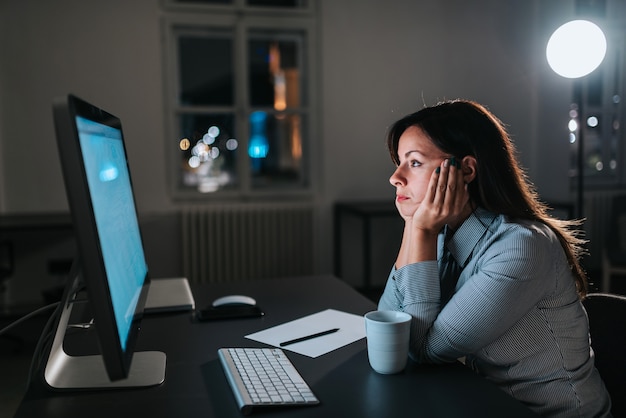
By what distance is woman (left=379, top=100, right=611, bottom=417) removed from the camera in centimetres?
101

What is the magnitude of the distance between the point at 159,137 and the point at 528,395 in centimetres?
350

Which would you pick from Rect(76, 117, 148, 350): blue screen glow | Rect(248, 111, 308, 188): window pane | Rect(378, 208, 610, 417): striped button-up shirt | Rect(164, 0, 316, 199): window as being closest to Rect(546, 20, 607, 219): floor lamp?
Rect(164, 0, 316, 199): window

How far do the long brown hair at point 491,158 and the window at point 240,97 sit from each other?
3260 millimetres

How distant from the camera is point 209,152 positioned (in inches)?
173

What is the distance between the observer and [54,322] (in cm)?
103

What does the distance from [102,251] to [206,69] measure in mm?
3812

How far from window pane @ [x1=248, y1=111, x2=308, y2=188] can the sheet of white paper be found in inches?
125

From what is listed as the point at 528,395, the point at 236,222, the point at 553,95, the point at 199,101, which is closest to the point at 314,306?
the point at 528,395

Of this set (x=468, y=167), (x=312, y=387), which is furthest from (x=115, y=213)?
(x=468, y=167)

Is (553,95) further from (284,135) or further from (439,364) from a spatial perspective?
(439,364)

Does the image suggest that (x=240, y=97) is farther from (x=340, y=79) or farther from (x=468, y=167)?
(x=468, y=167)

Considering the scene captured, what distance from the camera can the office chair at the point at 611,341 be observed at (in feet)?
3.72

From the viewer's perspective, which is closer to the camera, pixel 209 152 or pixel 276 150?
pixel 209 152

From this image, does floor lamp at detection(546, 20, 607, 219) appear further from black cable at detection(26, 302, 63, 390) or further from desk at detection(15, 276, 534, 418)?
black cable at detection(26, 302, 63, 390)
